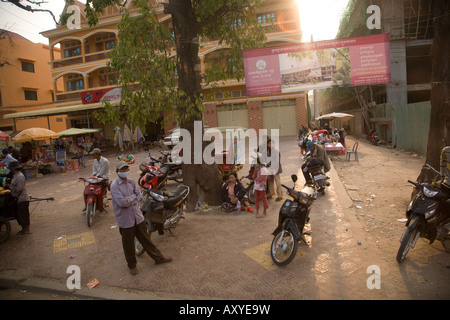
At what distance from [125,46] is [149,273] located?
15.7ft

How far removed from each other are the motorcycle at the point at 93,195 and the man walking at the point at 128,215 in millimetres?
2752

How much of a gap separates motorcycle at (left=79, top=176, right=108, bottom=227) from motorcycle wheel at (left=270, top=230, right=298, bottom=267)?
14.6 feet

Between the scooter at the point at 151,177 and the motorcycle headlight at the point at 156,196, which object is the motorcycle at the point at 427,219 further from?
the scooter at the point at 151,177

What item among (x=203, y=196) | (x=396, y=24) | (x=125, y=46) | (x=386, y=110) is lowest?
(x=203, y=196)

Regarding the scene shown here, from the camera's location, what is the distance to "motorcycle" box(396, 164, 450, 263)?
409 centimetres

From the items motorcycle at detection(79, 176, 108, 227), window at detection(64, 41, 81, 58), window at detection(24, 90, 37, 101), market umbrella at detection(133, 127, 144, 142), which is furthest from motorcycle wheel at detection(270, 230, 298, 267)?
window at detection(24, 90, 37, 101)

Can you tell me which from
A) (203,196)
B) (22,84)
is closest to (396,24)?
(203,196)

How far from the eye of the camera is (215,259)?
4.68 m

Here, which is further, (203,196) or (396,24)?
(396,24)

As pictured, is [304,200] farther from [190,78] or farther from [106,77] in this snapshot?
[106,77]

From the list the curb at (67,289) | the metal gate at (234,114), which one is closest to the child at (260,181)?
the curb at (67,289)

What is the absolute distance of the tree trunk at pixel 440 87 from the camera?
594cm

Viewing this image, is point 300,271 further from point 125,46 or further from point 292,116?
point 292,116
